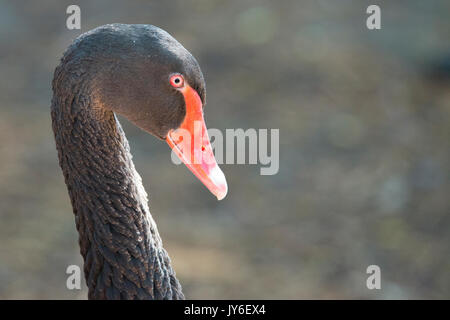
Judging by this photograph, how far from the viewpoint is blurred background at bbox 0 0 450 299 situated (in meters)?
5.23

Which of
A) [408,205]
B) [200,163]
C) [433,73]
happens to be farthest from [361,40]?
[200,163]

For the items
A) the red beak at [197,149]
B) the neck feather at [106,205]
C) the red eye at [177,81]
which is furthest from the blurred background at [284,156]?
the red eye at [177,81]

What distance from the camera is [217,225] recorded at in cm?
562

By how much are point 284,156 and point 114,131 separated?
11.6 feet

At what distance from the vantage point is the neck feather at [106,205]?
281 centimetres

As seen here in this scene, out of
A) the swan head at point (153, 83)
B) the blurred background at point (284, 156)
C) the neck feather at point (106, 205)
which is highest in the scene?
the blurred background at point (284, 156)

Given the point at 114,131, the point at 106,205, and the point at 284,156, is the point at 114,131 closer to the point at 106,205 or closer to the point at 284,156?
the point at 106,205

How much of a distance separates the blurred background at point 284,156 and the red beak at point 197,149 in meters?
2.20

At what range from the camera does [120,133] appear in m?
2.93

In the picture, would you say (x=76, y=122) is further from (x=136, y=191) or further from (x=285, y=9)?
(x=285, y=9)

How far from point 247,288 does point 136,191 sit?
7.70 ft

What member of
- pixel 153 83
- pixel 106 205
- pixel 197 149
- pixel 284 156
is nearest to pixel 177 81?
pixel 153 83

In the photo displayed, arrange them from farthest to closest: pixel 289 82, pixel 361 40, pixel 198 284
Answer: pixel 361 40 < pixel 289 82 < pixel 198 284

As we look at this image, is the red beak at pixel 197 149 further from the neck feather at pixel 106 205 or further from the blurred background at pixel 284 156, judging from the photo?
the blurred background at pixel 284 156
